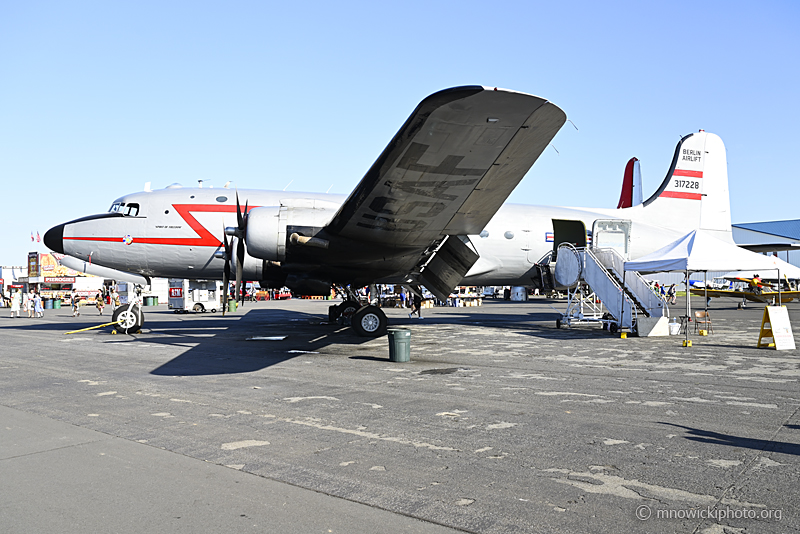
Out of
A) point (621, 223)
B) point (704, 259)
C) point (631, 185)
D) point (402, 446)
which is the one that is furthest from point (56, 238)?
point (631, 185)

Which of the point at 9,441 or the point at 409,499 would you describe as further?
the point at 9,441

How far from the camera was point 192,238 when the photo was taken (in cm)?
1670

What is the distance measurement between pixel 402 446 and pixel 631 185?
45.4 metres

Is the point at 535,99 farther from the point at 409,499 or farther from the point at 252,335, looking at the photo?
the point at 252,335

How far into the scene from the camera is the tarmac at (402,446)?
12.8ft

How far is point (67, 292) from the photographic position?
230ft

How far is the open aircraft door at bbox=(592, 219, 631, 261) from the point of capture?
20.9m

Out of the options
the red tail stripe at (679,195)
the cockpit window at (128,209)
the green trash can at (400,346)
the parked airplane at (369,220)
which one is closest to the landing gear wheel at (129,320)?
the parked airplane at (369,220)

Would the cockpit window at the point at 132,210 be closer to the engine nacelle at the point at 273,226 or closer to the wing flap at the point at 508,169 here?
the engine nacelle at the point at 273,226

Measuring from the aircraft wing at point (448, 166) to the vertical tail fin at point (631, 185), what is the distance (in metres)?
36.1

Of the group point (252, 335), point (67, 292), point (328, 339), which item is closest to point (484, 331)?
point (328, 339)

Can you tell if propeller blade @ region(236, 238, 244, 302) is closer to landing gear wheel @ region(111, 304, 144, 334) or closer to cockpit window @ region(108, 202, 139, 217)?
cockpit window @ region(108, 202, 139, 217)

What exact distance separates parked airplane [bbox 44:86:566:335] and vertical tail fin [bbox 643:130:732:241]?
34.7ft

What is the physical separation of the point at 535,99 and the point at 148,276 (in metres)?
14.7
